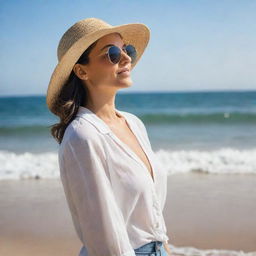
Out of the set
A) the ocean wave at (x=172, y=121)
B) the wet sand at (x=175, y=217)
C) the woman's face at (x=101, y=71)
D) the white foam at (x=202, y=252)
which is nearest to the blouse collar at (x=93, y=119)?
the woman's face at (x=101, y=71)

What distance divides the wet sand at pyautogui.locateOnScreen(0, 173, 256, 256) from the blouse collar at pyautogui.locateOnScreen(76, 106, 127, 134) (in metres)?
3.53

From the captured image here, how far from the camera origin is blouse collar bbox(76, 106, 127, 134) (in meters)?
1.70

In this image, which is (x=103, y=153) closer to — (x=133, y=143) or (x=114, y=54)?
(x=133, y=143)

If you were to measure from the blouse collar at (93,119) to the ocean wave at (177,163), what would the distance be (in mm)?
7386

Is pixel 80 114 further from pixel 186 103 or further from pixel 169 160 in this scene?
pixel 186 103

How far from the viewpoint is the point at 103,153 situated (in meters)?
1.64

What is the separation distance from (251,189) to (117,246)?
6353 mm

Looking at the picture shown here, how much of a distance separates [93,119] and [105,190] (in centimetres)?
28

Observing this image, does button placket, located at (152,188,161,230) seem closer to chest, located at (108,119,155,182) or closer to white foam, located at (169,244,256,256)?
chest, located at (108,119,155,182)

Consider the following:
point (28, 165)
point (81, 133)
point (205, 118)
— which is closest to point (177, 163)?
point (28, 165)

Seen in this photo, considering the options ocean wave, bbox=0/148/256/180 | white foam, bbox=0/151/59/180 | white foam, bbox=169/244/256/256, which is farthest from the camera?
ocean wave, bbox=0/148/256/180

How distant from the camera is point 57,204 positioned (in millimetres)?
6949

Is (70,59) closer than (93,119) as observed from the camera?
No

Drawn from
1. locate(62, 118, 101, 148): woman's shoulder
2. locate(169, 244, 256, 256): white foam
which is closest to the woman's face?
→ locate(62, 118, 101, 148): woman's shoulder
